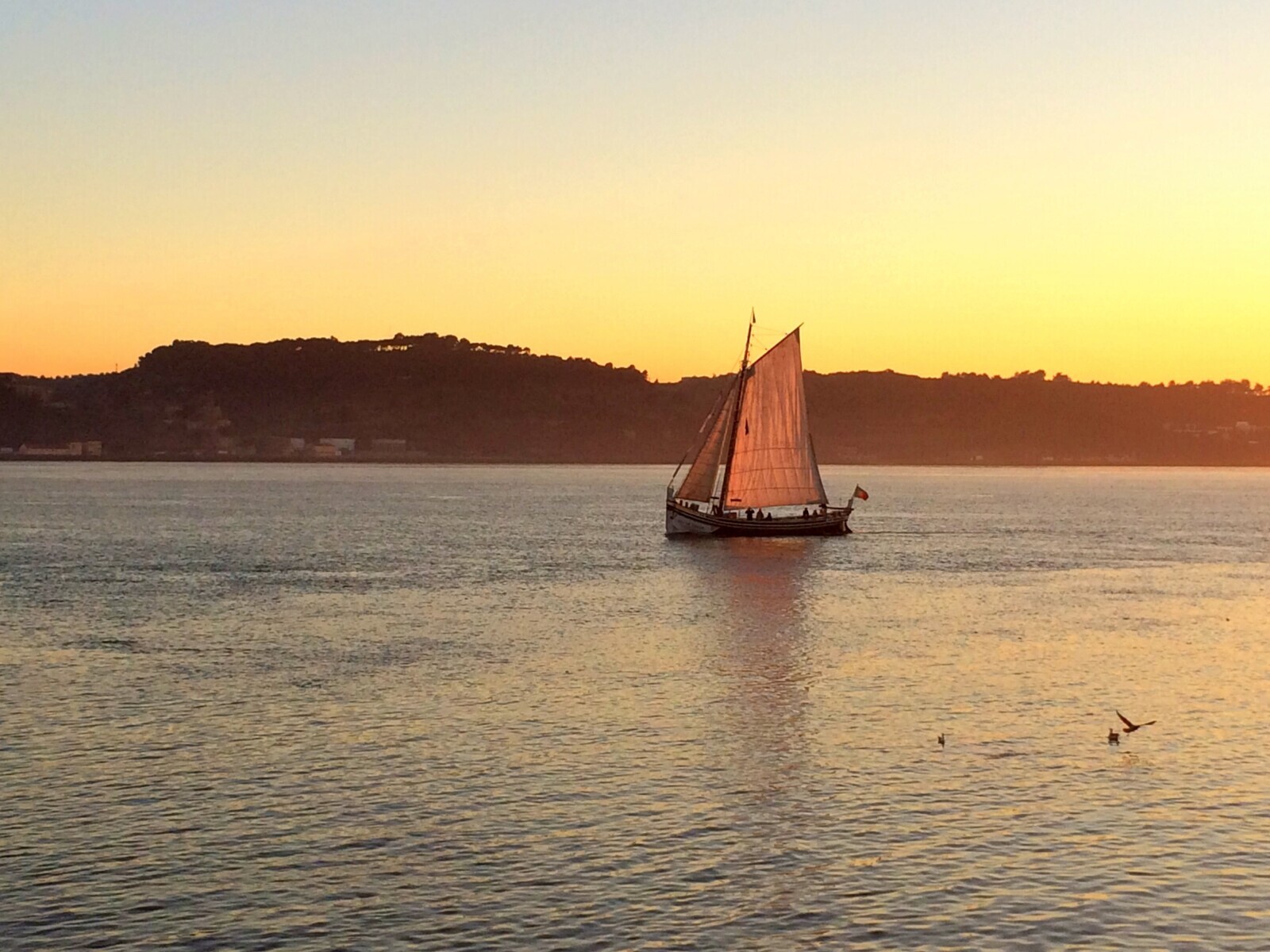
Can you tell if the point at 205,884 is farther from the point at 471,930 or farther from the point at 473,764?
the point at 473,764

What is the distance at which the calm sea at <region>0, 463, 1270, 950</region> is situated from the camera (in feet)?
78.1

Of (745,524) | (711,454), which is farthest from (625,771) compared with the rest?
(745,524)

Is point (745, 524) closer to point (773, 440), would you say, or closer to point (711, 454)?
point (711, 454)

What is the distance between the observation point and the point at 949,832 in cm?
2853

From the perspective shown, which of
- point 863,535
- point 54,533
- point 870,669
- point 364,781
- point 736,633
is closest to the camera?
point 364,781

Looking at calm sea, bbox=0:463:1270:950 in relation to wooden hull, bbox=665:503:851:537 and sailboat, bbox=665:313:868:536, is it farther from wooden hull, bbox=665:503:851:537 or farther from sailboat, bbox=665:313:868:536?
wooden hull, bbox=665:503:851:537

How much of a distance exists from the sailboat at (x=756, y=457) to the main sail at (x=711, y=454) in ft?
0.19

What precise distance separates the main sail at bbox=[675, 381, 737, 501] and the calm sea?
31.3 m

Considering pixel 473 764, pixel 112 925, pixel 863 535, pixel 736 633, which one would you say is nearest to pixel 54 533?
pixel 863 535

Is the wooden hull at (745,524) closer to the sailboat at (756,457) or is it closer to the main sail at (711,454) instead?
the sailboat at (756,457)

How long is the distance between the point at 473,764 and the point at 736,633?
27.7 metres

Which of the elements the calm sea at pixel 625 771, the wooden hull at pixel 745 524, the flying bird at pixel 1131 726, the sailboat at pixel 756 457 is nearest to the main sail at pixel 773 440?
the sailboat at pixel 756 457

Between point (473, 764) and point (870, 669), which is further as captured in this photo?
point (870, 669)

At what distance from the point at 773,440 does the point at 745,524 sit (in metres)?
6.88
